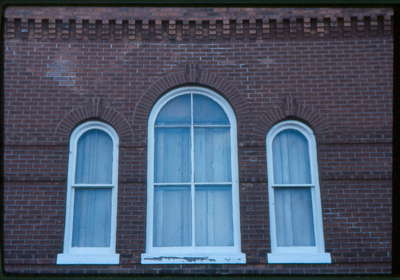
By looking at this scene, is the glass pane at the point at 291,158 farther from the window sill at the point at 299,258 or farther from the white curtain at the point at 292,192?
the window sill at the point at 299,258

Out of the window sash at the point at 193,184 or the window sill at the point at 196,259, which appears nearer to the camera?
the window sill at the point at 196,259

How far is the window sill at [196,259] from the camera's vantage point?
6.29 m

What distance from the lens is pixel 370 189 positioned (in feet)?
21.8

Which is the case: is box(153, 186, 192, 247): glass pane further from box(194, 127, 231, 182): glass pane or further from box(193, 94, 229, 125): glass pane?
box(193, 94, 229, 125): glass pane

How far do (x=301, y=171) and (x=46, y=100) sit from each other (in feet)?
14.1

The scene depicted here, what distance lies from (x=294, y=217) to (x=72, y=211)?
345 centimetres

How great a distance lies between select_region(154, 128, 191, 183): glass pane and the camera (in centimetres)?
684

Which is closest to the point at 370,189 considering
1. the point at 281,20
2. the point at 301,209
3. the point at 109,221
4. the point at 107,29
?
the point at 301,209

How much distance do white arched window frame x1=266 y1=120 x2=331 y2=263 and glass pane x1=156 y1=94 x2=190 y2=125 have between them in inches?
55.8

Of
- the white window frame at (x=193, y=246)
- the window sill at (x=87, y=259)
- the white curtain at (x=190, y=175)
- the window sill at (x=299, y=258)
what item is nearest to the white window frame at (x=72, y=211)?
the window sill at (x=87, y=259)

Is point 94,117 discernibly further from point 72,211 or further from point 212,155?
point 212,155

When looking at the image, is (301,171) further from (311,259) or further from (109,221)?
(109,221)

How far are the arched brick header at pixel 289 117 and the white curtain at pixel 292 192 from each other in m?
0.25

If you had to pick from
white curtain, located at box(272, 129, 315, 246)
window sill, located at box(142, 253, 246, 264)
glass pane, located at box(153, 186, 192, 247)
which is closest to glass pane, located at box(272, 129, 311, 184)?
white curtain, located at box(272, 129, 315, 246)
